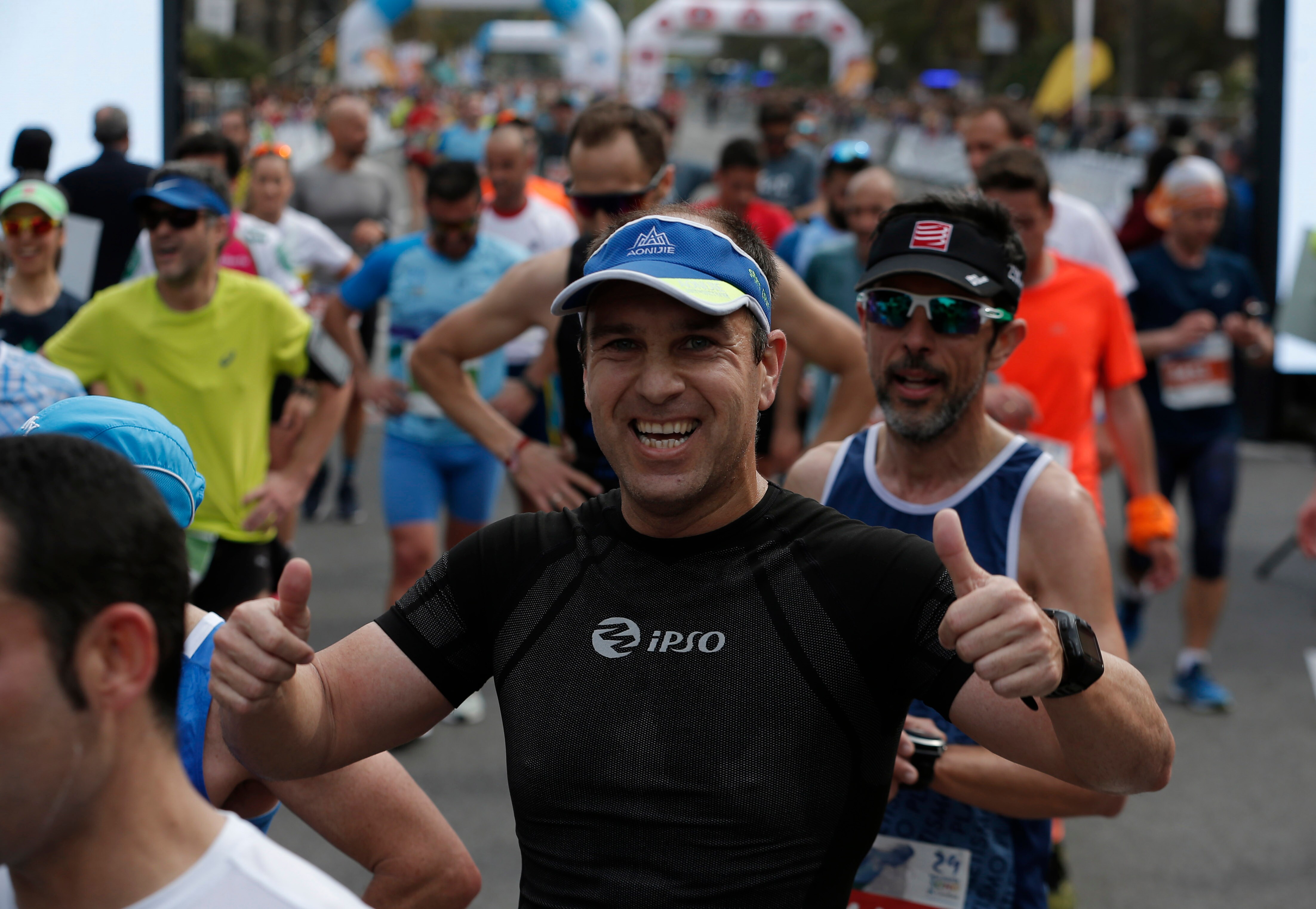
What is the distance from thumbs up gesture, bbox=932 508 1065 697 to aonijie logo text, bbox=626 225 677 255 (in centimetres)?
55

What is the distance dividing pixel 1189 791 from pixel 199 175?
13.5 ft

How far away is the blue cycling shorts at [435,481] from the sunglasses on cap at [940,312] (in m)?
2.93

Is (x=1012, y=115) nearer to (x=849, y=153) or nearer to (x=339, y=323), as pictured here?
(x=849, y=153)

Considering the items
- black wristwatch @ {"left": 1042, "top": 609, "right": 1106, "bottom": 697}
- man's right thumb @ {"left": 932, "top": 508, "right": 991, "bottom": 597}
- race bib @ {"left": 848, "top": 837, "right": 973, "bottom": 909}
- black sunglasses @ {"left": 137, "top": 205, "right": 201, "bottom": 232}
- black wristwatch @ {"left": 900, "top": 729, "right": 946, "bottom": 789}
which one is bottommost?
race bib @ {"left": 848, "top": 837, "right": 973, "bottom": 909}

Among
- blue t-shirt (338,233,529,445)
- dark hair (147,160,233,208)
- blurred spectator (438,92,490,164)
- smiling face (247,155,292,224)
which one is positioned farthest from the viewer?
blurred spectator (438,92,490,164)

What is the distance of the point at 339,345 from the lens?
20.1 ft

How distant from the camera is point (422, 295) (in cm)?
600

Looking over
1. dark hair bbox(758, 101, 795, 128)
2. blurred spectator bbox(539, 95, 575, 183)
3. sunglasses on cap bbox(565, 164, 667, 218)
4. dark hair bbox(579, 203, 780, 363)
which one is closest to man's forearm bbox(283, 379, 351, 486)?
sunglasses on cap bbox(565, 164, 667, 218)

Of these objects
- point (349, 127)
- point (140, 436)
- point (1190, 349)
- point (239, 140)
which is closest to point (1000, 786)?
point (140, 436)

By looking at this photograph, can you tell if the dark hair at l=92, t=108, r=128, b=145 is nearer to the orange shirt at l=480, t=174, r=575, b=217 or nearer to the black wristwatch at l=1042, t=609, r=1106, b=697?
the orange shirt at l=480, t=174, r=575, b=217

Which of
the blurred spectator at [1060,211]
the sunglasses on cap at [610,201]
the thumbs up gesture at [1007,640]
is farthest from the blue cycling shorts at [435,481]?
the thumbs up gesture at [1007,640]

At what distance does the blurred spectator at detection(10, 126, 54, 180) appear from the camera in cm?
722

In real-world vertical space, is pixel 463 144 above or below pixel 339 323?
above

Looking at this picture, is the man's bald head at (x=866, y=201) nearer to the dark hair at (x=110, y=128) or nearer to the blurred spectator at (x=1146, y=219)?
the blurred spectator at (x=1146, y=219)
